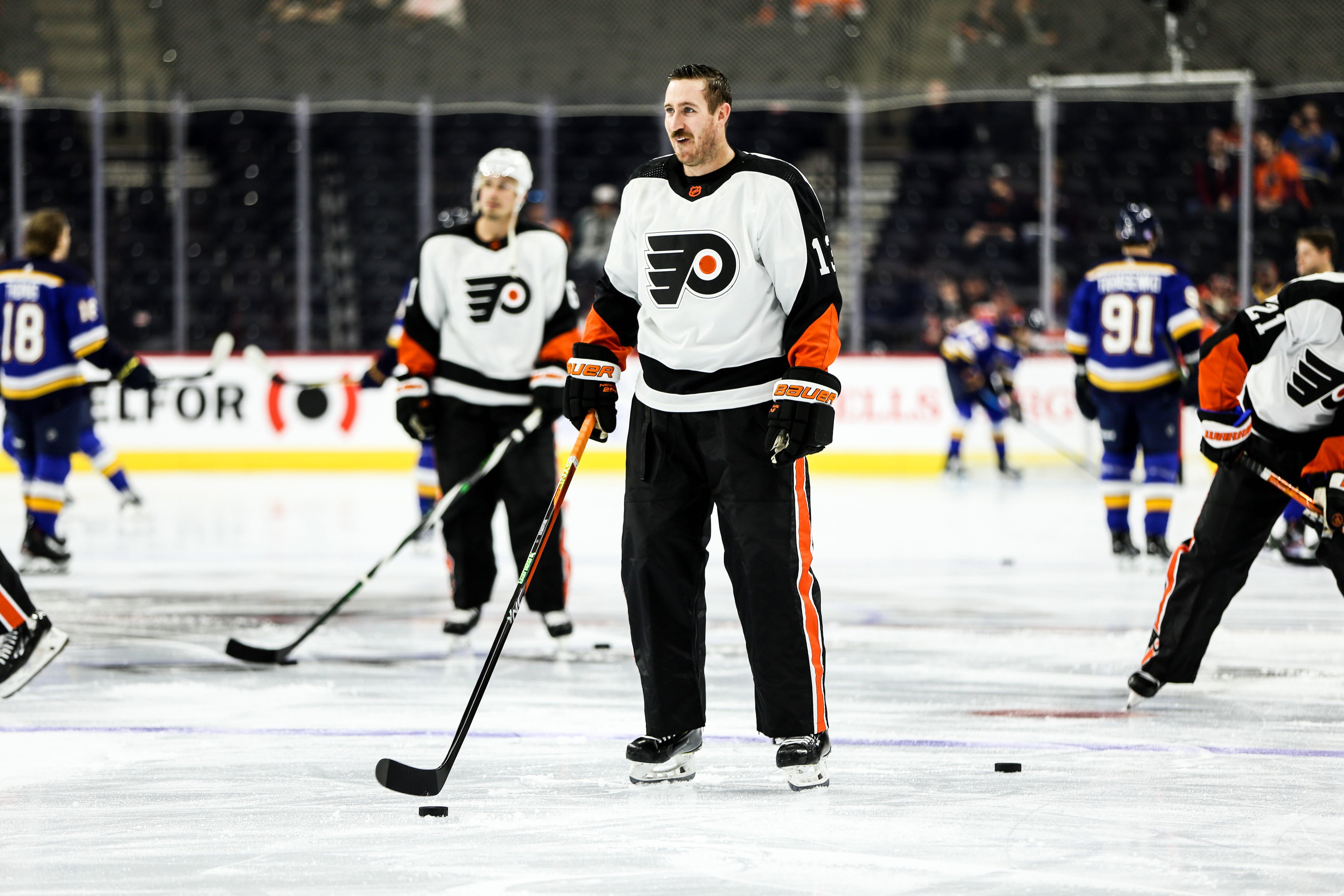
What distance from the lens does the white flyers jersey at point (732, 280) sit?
2.69 m

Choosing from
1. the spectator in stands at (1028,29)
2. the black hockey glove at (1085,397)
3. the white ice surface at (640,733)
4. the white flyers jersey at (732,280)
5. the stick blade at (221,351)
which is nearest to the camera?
the white ice surface at (640,733)

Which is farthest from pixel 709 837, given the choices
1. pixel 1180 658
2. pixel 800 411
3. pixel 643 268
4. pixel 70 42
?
Result: pixel 70 42

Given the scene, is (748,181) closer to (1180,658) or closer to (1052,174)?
(1180,658)

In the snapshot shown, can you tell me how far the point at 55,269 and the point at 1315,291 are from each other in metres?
4.43

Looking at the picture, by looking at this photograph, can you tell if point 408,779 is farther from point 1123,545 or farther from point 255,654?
point 1123,545

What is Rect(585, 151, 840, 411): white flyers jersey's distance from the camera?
8.82ft

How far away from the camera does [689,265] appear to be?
108 inches

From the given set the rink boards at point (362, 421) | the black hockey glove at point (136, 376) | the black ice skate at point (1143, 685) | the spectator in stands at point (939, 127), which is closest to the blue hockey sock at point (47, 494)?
the black hockey glove at point (136, 376)

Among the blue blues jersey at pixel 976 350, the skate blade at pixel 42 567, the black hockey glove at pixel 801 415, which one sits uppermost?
the black hockey glove at pixel 801 415

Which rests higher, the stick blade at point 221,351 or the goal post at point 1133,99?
the goal post at point 1133,99

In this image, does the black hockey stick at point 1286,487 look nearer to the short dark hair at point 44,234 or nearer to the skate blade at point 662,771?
the skate blade at point 662,771

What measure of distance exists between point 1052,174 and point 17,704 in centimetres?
867

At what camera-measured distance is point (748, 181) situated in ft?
8.87

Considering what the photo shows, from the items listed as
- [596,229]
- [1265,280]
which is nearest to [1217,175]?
[1265,280]
